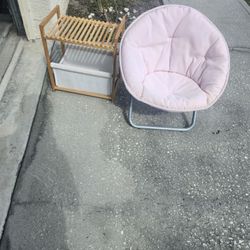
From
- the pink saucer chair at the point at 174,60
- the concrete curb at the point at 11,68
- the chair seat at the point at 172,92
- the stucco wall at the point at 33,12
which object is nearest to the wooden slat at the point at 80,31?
the pink saucer chair at the point at 174,60

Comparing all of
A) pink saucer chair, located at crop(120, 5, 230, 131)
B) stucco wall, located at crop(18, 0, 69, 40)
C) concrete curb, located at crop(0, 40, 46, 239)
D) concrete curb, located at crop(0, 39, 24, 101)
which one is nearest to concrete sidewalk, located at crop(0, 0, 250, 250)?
concrete curb, located at crop(0, 40, 46, 239)

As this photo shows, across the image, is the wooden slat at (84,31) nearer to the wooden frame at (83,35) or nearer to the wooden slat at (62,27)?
the wooden frame at (83,35)

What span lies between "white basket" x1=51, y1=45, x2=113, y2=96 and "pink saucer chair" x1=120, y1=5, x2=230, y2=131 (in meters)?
0.31

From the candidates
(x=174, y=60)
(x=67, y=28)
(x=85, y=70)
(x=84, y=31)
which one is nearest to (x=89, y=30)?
(x=84, y=31)

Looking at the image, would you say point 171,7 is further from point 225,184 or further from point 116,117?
point 225,184

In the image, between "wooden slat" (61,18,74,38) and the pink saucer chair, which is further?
"wooden slat" (61,18,74,38)

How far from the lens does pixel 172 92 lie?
2.45 metres

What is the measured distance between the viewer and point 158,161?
2371mm

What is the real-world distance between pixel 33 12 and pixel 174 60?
149 cm

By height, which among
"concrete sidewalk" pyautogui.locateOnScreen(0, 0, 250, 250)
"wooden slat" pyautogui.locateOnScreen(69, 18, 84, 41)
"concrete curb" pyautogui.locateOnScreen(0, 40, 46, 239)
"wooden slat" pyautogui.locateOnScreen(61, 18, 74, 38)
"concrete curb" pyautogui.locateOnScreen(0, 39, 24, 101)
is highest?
"wooden slat" pyautogui.locateOnScreen(61, 18, 74, 38)

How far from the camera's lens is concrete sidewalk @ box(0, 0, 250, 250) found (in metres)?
1.96

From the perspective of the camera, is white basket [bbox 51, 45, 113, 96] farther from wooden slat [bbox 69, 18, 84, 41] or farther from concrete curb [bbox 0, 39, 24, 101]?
concrete curb [bbox 0, 39, 24, 101]

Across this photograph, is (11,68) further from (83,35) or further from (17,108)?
(83,35)

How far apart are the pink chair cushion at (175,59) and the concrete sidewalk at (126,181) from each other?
0.36m
